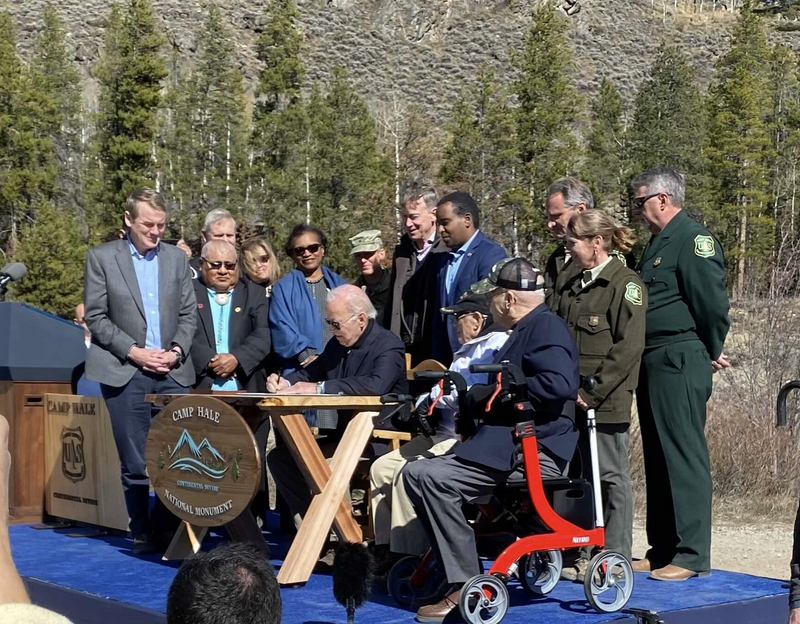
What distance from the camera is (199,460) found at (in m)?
5.54

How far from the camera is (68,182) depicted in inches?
2016

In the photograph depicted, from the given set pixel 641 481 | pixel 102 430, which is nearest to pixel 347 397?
pixel 102 430

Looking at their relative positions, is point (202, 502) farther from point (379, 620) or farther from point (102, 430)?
point (102, 430)

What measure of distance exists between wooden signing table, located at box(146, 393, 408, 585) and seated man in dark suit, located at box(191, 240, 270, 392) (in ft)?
3.46

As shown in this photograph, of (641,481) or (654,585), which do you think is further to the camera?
(641,481)

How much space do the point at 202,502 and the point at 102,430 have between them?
1.68 metres

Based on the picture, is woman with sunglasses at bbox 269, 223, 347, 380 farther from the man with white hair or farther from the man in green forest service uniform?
the man in green forest service uniform

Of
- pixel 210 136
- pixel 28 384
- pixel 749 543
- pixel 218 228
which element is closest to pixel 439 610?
pixel 218 228

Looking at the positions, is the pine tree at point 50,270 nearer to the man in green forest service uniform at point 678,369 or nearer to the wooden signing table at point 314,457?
the wooden signing table at point 314,457

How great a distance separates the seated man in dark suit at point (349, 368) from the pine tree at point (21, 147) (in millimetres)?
36049

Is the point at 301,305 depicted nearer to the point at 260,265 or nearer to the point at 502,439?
the point at 260,265

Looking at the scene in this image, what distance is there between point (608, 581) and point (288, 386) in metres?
1.94

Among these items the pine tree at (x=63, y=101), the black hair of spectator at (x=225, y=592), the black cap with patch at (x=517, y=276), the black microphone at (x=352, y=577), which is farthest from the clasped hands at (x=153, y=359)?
the pine tree at (x=63, y=101)

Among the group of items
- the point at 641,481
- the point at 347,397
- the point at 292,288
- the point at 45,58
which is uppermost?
the point at 45,58
